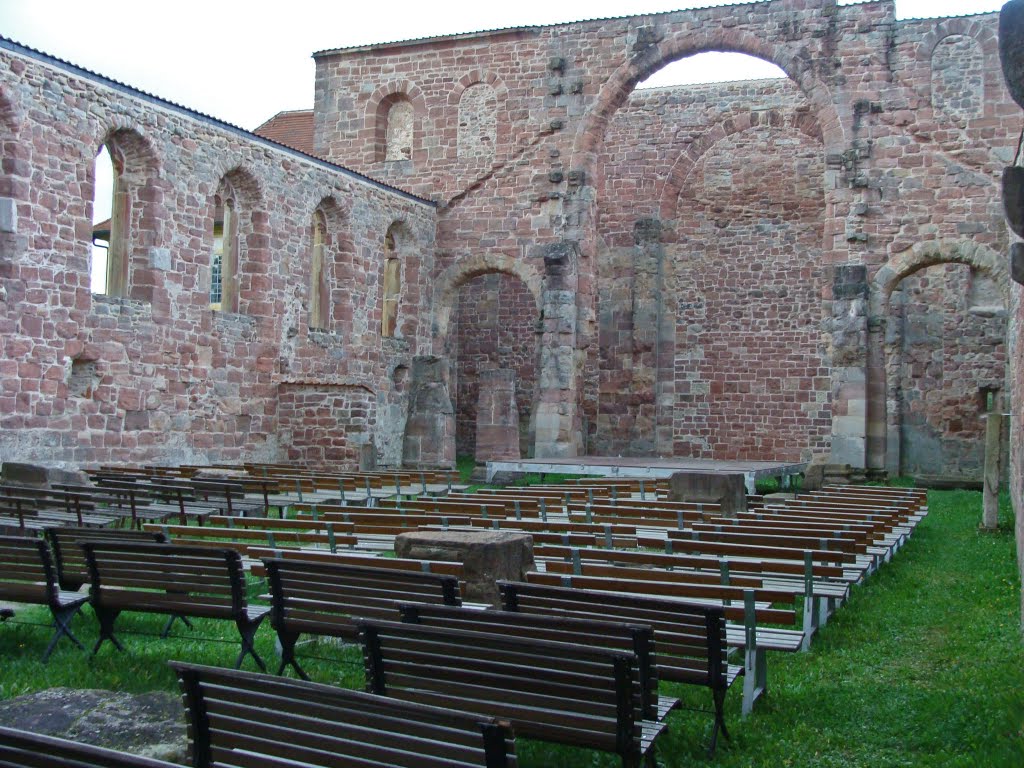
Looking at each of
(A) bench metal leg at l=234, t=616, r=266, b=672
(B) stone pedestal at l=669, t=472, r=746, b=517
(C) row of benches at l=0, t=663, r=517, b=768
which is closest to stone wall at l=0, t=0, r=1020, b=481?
(B) stone pedestal at l=669, t=472, r=746, b=517

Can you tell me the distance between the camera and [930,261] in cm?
1892

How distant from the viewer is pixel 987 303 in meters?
22.4

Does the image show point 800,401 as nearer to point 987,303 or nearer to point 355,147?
point 987,303

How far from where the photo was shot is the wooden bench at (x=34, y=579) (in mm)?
5449

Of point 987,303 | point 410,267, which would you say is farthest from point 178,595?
point 987,303

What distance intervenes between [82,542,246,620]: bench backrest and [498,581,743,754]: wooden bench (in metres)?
1.41

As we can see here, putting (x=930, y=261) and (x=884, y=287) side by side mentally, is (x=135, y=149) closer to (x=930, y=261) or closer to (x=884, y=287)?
(x=884, y=287)

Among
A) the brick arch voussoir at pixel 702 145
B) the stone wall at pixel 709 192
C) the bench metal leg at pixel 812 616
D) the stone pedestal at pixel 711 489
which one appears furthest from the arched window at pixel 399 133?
the bench metal leg at pixel 812 616

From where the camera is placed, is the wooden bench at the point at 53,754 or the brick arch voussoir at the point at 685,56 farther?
the brick arch voussoir at the point at 685,56

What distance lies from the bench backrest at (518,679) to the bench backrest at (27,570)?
7.68 ft

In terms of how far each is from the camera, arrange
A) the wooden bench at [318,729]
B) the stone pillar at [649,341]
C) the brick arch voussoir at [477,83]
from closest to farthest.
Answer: the wooden bench at [318,729] → the brick arch voussoir at [477,83] → the stone pillar at [649,341]

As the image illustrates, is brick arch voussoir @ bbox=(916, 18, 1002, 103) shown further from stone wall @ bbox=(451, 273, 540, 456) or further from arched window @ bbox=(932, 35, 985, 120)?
stone wall @ bbox=(451, 273, 540, 456)

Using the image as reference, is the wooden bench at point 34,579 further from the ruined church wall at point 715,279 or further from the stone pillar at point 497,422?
the ruined church wall at point 715,279

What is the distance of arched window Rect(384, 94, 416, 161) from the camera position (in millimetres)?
23109
